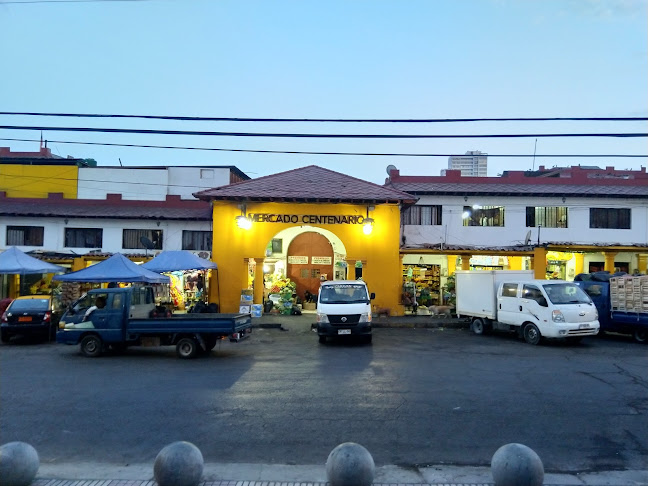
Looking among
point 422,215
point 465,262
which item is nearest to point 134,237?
point 422,215

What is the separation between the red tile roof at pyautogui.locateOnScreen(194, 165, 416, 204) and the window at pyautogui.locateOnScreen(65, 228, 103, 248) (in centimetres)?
1029

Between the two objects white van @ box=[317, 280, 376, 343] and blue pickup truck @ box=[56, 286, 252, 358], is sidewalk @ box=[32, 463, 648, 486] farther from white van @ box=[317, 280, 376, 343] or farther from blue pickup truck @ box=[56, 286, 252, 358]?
white van @ box=[317, 280, 376, 343]

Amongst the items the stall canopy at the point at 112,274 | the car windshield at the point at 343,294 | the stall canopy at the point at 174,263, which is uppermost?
the stall canopy at the point at 174,263

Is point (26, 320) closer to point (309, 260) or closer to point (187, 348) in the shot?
point (187, 348)

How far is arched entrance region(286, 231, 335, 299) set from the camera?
26.8 meters

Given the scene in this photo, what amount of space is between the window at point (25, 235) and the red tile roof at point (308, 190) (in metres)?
12.8

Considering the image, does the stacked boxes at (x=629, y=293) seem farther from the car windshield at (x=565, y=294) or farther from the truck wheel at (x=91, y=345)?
the truck wheel at (x=91, y=345)

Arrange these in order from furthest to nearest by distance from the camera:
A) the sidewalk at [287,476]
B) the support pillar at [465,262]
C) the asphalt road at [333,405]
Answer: the support pillar at [465,262]
the asphalt road at [333,405]
the sidewalk at [287,476]

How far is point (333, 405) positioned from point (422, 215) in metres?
21.1

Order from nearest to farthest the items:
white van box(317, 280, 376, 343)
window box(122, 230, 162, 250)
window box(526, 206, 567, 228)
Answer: white van box(317, 280, 376, 343), window box(526, 206, 567, 228), window box(122, 230, 162, 250)

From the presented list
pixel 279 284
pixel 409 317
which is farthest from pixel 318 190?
pixel 409 317

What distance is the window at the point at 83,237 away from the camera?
2895 cm

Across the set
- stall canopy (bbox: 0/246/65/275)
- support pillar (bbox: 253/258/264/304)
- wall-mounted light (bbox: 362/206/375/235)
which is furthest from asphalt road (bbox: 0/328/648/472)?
wall-mounted light (bbox: 362/206/375/235)

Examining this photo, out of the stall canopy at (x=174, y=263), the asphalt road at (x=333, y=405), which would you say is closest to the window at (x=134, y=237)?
the stall canopy at (x=174, y=263)
